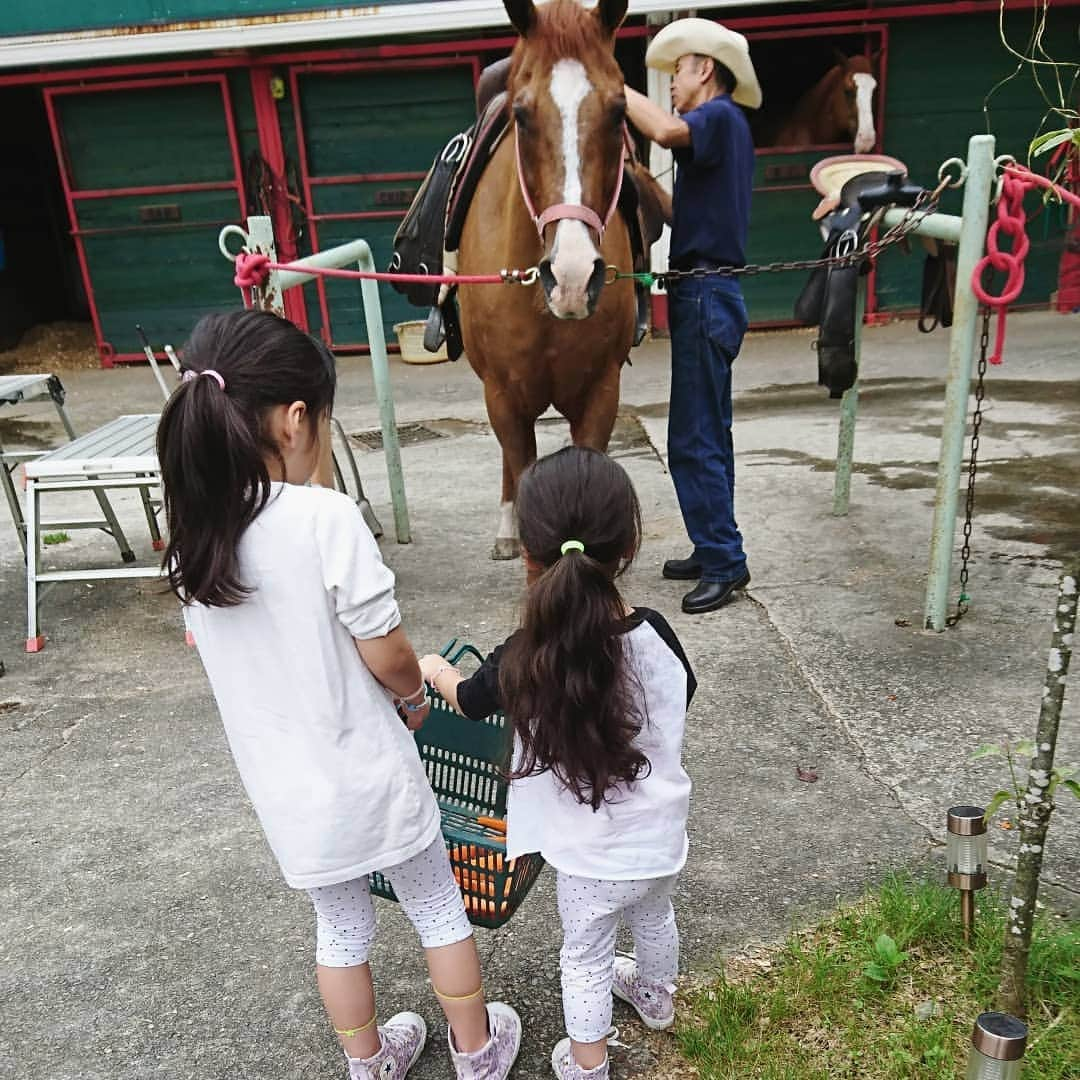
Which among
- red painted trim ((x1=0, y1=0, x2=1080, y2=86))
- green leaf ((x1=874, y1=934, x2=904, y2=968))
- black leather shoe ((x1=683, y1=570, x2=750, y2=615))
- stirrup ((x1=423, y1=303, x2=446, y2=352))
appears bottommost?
black leather shoe ((x1=683, y1=570, x2=750, y2=615))

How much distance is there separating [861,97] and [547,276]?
668 centimetres

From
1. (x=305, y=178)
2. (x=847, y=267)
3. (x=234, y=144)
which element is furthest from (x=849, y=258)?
(x=234, y=144)

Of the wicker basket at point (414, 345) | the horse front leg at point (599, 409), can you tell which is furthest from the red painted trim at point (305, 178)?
the horse front leg at point (599, 409)

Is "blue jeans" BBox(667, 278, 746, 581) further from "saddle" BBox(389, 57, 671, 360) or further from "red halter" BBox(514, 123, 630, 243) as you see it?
"red halter" BBox(514, 123, 630, 243)

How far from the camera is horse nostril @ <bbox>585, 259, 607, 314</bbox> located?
2.78 m

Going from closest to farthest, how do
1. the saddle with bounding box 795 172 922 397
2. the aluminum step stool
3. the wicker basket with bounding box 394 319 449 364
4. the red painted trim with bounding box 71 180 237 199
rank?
the saddle with bounding box 795 172 922 397, the aluminum step stool, the wicker basket with bounding box 394 319 449 364, the red painted trim with bounding box 71 180 237 199

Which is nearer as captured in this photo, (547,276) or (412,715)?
(412,715)

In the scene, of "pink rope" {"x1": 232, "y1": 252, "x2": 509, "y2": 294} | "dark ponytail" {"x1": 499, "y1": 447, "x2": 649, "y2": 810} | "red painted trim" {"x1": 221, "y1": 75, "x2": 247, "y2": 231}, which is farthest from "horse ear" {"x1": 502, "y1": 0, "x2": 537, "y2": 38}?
"red painted trim" {"x1": 221, "y1": 75, "x2": 247, "y2": 231}

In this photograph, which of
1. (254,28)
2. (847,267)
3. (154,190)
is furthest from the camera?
(154,190)

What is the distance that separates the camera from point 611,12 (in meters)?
3.05

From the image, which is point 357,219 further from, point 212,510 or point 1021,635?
point 212,510

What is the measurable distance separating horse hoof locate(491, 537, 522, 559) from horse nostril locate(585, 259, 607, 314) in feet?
5.17

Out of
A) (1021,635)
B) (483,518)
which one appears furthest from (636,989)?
(483,518)

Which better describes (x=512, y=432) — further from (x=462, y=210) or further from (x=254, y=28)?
(x=254, y=28)
